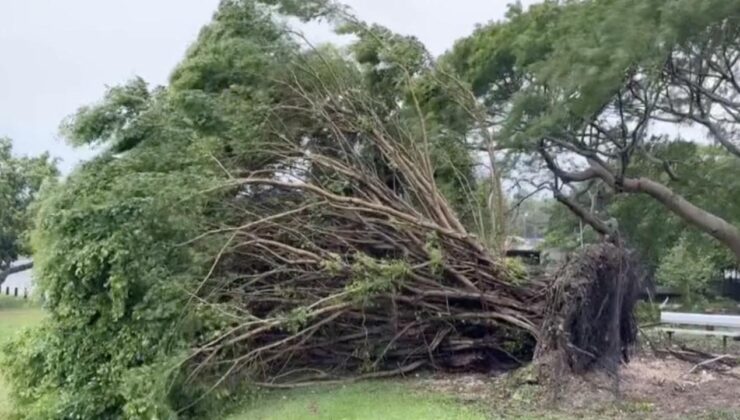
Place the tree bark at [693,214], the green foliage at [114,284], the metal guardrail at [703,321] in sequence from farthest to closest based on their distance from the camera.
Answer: the metal guardrail at [703,321] → the tree bark at [693,214] → the green foliage at [114,284]

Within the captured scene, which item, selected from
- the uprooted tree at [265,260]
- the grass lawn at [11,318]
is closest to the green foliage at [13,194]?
the grass lawn at [11,318]

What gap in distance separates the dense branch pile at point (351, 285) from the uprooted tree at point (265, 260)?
2 cm

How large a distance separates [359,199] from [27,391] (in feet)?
12.5

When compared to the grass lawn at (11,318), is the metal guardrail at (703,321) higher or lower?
higher

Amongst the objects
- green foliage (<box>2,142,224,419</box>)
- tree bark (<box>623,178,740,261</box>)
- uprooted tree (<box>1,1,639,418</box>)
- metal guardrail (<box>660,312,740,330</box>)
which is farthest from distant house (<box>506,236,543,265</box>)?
green foliage (<box>2,142,224,419</box>)

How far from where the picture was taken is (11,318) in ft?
61.0

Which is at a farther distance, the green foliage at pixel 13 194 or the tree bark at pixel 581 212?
the green foliage at pixel 13 194

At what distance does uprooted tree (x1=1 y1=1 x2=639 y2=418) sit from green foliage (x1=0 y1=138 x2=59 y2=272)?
16.4 m

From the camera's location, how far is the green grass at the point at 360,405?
598cm

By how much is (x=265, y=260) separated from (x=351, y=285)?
1.04 metres

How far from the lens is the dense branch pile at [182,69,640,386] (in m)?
7.09

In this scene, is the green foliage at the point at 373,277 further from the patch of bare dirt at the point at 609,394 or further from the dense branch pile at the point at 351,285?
the patch of bare dirt at the point at 609,394

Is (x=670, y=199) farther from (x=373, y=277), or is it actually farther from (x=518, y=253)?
(x=373, y=277)

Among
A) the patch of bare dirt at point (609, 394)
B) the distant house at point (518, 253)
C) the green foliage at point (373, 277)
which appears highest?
the distant house at point (518, 253)
